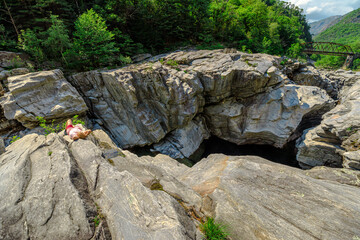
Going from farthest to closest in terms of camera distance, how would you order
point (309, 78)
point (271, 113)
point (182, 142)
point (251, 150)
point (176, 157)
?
point (309, 78) < point (251, 150) < point (271, 113) < point (182, 142) < point (176, 157)

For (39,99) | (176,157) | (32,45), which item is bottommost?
(176,157)

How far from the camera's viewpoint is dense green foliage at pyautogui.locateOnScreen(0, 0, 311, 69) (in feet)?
36.2

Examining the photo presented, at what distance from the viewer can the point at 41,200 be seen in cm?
322

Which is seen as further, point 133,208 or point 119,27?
→ point 119,27

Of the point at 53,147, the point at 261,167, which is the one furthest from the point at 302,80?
the point at 53,147

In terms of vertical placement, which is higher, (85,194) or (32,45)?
(32,45)

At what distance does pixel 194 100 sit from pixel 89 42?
9.49m

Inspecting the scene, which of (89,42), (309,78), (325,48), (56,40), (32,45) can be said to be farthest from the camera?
(325,48)

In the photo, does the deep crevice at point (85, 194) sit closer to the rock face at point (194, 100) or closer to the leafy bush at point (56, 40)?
the rock face at point (194, 100)

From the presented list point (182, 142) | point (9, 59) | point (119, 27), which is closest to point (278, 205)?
point (182, 142)

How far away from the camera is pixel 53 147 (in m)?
4.91

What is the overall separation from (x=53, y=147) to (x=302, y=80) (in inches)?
1036

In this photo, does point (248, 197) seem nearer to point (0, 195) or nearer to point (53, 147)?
point (0, 195)

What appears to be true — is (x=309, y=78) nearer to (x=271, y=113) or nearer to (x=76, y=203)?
(x=271, y=113)
